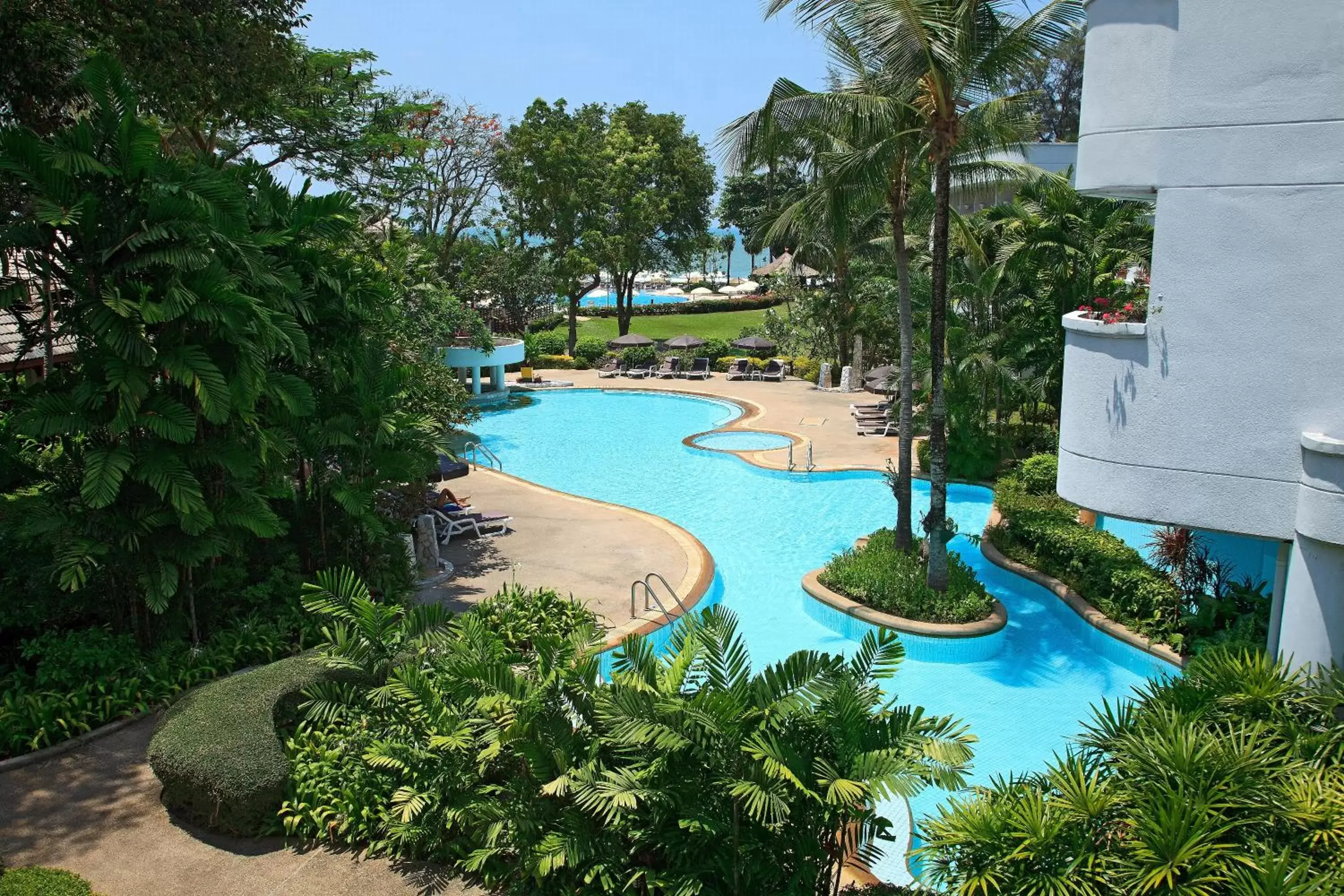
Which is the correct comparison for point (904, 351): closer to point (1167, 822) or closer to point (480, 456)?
point (1167, 822)

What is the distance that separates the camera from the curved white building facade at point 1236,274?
29.1ft

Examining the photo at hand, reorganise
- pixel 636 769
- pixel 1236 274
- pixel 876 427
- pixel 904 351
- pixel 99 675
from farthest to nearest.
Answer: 1. pixel 876 427
2. pixel 904 351
3. pixel 99 675
4. pixel 1236 274
5. pixel 636 769

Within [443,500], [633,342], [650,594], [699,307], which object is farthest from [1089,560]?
[699,307]

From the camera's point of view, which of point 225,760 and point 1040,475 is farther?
point 1040,475

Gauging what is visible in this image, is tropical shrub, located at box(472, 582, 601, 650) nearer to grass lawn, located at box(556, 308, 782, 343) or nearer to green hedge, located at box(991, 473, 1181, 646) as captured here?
green hedge, located at box(991, 473, 1181, 646)

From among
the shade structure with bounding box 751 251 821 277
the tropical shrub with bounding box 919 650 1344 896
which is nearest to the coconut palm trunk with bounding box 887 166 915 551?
the tropical shrub with bounding box 919 650 1344 896

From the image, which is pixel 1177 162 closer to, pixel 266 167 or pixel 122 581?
pixel 266 167

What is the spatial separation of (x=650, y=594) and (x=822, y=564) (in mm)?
4145

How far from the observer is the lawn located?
170 ft

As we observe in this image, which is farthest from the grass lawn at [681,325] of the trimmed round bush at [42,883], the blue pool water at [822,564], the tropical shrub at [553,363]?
the trimmed round bush at [42,883]

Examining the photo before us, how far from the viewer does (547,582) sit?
14.4m

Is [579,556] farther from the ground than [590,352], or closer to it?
closer to it

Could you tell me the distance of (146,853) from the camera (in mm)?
7582

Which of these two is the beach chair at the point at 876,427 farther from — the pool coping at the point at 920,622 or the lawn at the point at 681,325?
the lawn at the point at 681,325
